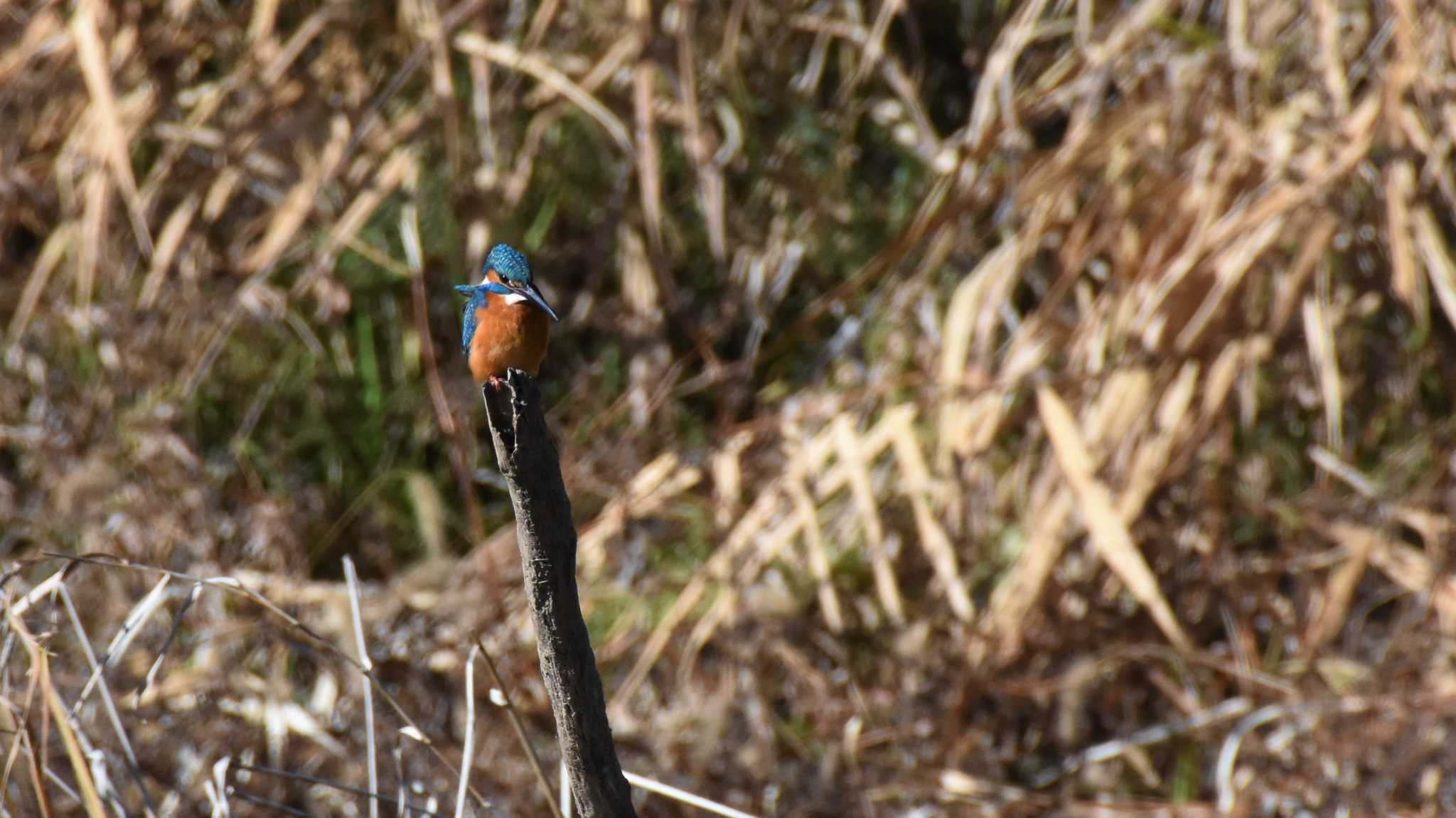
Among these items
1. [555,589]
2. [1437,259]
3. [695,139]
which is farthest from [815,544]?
[555,589]

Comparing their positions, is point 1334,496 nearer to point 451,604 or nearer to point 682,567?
point 682,567

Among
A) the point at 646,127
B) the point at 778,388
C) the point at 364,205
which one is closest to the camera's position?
the point at 646,127

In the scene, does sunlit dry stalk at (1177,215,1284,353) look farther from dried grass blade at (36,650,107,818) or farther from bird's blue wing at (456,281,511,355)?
dried grass blade at (36,650,107,818)

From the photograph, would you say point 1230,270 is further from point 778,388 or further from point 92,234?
point 92,234

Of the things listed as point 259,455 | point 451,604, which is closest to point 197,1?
point 259,455

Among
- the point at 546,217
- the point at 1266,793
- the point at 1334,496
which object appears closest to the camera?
the point at 1266,793

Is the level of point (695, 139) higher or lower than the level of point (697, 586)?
higher
